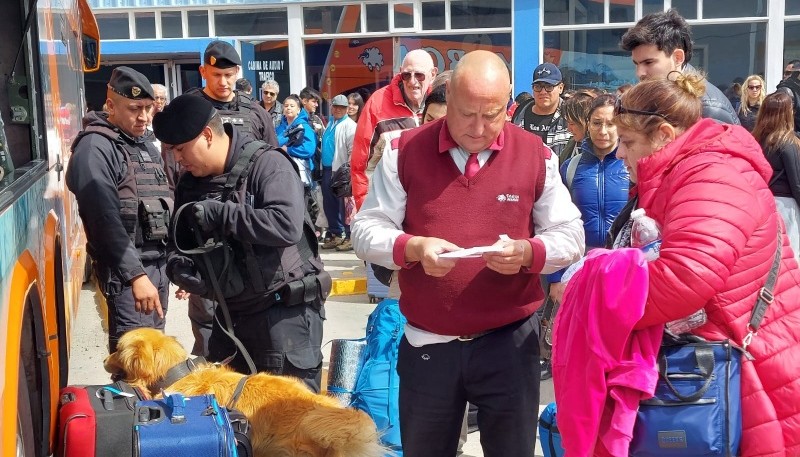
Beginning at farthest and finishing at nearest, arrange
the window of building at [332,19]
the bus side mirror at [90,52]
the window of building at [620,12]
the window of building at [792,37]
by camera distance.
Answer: the window of building at [332,19]
the window of building at [620,12]
the window of building at [792,37]
the bus side mirror at [90,52]

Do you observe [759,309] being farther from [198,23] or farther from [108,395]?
[198,23]

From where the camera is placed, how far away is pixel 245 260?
3.73 meters

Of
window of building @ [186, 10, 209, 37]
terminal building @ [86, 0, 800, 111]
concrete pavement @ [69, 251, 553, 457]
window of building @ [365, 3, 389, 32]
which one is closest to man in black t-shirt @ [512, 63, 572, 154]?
concrete pavement @ [69, 251, 553, 457]

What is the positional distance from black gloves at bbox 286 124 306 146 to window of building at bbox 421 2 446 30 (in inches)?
239

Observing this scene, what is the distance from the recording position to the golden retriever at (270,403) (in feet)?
10.7

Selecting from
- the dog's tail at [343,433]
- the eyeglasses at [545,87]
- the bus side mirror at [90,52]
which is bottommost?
the dog's tail at [343,433]

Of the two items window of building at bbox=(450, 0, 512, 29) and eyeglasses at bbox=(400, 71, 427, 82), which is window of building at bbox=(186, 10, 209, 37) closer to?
window of building at bbox=(450, 0, 512, 29)

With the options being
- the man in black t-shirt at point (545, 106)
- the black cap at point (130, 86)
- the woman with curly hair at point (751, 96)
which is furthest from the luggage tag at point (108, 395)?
the woman with curly hair at point (751, 96)

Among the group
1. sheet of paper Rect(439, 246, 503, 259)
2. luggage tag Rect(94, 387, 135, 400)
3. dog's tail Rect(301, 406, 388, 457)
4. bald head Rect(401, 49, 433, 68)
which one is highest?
bald head Rect(401, 49, 433, 68)

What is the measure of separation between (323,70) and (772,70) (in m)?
8.49

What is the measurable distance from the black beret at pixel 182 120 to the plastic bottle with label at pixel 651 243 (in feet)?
6.40

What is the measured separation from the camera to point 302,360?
3.88 metres

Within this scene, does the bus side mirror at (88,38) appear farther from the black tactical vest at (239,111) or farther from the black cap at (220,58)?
the black cap at (220,58)

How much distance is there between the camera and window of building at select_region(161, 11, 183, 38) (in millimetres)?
16984
